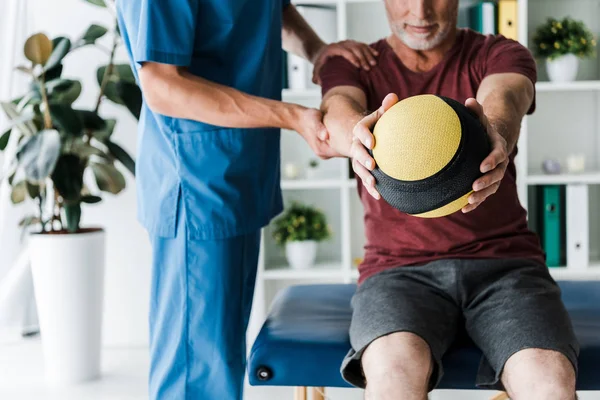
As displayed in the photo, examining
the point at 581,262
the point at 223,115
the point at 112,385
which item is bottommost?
the point at 112,385

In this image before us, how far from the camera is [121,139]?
3273 millimetres

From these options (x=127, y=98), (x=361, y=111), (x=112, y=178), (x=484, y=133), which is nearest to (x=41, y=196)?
(x=112, y=178)

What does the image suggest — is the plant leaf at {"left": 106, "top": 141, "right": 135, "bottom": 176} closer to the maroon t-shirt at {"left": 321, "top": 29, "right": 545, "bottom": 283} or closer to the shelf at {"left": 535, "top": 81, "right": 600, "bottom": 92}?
the maroon t-shirt at {"left": 321, "top": 29, "right": 545, "bottom": 283}

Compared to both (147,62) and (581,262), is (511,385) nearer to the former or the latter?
(147,62)

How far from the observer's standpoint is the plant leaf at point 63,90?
2715 millimetres

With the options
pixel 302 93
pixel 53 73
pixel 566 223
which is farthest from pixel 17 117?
pixel 566 223

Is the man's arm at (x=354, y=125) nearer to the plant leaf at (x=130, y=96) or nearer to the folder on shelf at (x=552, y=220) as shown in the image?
the plant leaf at (x=130, y=96)

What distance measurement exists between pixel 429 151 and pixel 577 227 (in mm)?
2184

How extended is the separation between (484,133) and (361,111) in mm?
350

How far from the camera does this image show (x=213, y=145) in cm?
164

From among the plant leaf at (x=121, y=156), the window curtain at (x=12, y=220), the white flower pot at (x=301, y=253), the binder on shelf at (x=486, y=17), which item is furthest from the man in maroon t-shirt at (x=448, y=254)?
the window curtain at (x=12, y=220)

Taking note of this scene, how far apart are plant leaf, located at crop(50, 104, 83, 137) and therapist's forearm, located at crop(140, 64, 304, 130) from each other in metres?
1.15

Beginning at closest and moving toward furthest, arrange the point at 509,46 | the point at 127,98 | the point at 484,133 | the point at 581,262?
1. the point at 484,133
2. the point at 509,46
3. the point at 127,98
4. the point at 581,262

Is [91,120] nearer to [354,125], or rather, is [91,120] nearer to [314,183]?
[314,183]
